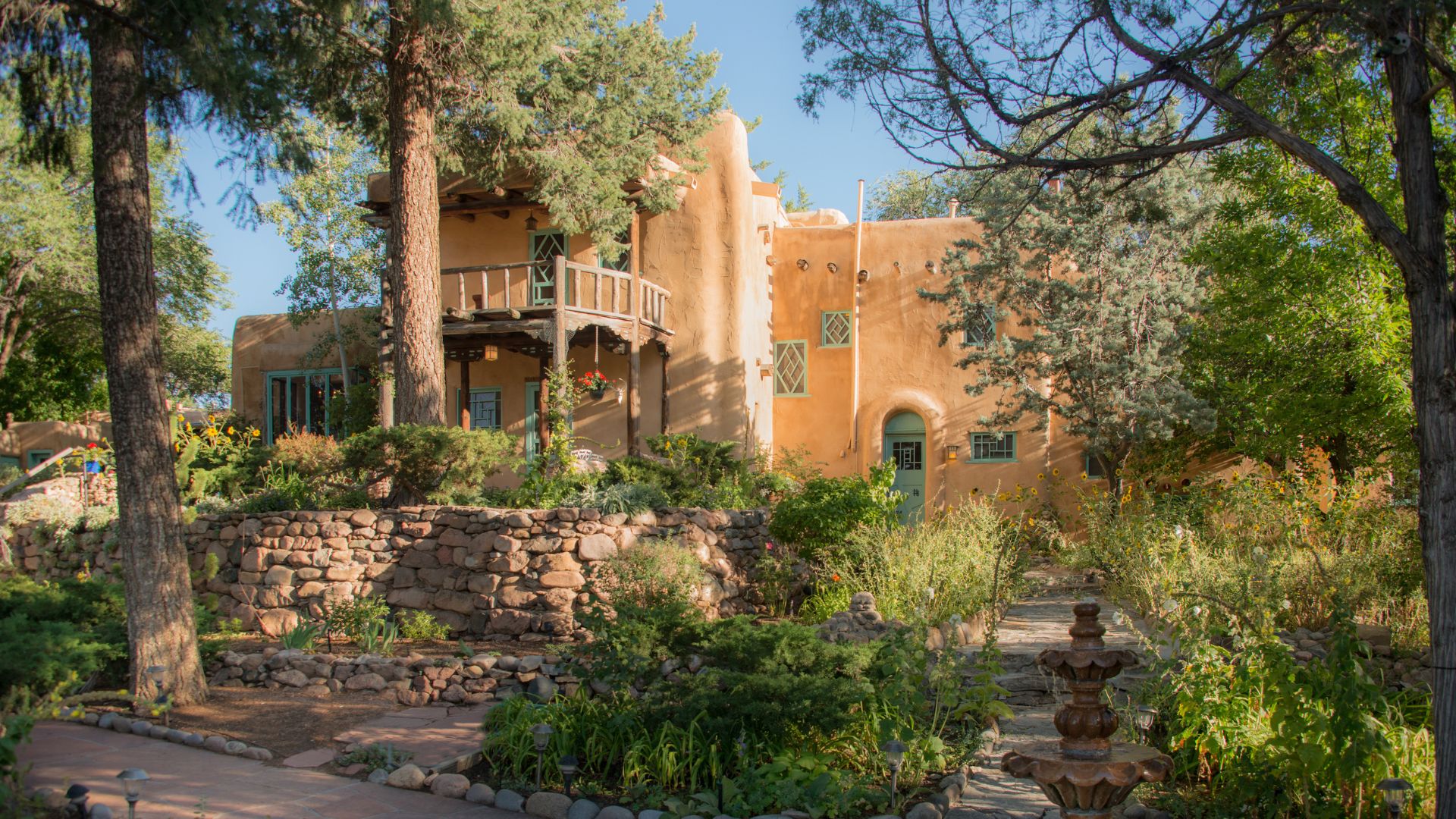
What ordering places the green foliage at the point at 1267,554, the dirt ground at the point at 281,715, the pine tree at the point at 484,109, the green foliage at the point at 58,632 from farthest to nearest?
the pine tree at the point at 484,109 < the green foliage at the point at 1267,554 < the dirt ground at the point at 281,715 < the green foliage at the point at 58,632

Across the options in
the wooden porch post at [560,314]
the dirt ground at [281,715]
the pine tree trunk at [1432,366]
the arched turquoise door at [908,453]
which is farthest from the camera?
the arched turquoise door at [908,453]

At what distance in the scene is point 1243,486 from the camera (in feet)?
37.4

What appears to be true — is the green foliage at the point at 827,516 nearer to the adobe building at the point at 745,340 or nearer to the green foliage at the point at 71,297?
the adobe building at the point at 745,340

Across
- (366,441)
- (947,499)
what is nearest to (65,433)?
(366,441)

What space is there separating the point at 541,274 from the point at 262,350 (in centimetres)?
655

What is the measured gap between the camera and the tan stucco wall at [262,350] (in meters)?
19.8

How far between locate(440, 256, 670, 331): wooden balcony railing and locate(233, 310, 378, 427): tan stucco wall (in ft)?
11.6

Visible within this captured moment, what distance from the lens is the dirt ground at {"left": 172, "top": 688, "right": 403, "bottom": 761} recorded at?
23.5ft

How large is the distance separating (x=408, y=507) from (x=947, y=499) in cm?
991

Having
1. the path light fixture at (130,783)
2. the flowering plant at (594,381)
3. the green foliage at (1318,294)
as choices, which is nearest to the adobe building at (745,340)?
the flowering plant at (594,381)

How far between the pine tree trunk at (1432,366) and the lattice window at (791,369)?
13.8 m

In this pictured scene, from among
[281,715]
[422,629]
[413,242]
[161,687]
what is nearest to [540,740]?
[281,715]

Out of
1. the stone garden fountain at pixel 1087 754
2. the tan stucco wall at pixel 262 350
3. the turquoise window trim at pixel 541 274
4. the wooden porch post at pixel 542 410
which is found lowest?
the stone garden fountain at pixel 1087 754

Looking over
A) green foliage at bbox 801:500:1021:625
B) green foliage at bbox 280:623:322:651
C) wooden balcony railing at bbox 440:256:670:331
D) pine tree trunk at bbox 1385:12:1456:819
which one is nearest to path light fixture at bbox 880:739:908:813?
pine tree trunk at bbox 1385:12:1456:819
